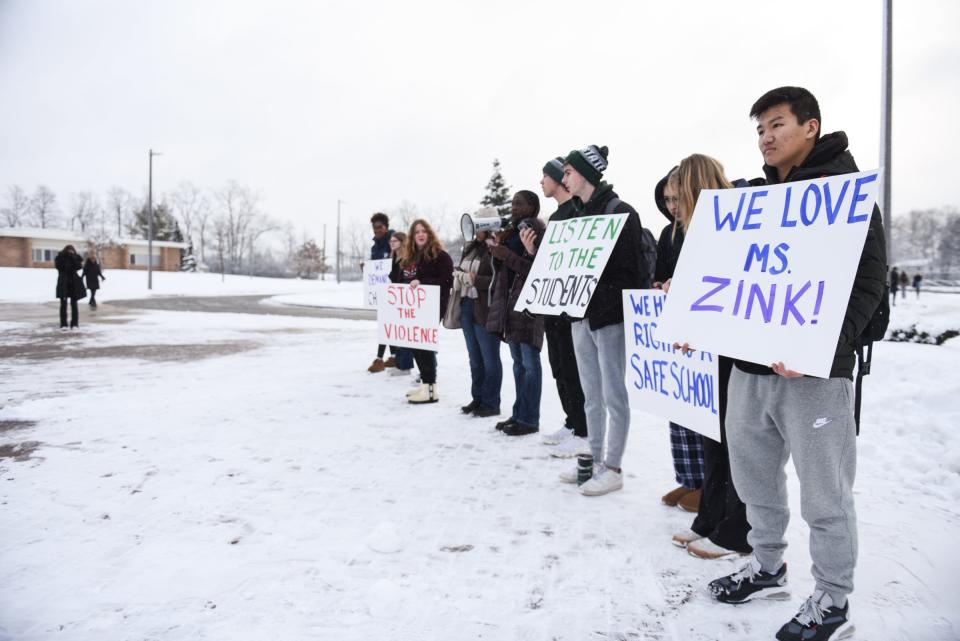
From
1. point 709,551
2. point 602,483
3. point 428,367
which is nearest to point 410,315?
point 428,367

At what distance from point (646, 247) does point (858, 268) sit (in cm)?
197

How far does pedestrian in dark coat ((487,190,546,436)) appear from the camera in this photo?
4.87 metres

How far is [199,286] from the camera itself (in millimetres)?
44094

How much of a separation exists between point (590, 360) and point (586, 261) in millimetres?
715

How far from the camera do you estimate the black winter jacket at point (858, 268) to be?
204cm

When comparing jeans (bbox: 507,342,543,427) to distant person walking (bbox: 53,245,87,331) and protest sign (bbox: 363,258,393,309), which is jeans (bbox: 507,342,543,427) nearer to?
protest sign (bbox: 363,258,393,309)

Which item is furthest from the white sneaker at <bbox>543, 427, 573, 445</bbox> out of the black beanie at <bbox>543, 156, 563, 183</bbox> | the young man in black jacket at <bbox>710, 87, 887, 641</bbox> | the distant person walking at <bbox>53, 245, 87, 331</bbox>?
the distant person walking at <bbox>53, 245, 87, 331</bbox>

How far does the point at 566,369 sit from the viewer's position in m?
4.70

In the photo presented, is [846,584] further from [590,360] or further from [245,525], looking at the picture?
[245,525]

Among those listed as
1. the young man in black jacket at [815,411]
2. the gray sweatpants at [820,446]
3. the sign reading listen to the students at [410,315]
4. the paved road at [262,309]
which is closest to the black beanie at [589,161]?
the young man in black jacket at [815,411]

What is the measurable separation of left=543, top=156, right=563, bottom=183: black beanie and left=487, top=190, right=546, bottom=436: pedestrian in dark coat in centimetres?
56

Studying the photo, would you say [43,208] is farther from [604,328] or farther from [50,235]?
[604,328]

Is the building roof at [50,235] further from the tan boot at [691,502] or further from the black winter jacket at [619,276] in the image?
the tan boot at [691,502]

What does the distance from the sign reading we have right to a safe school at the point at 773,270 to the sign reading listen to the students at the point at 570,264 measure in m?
1.06
